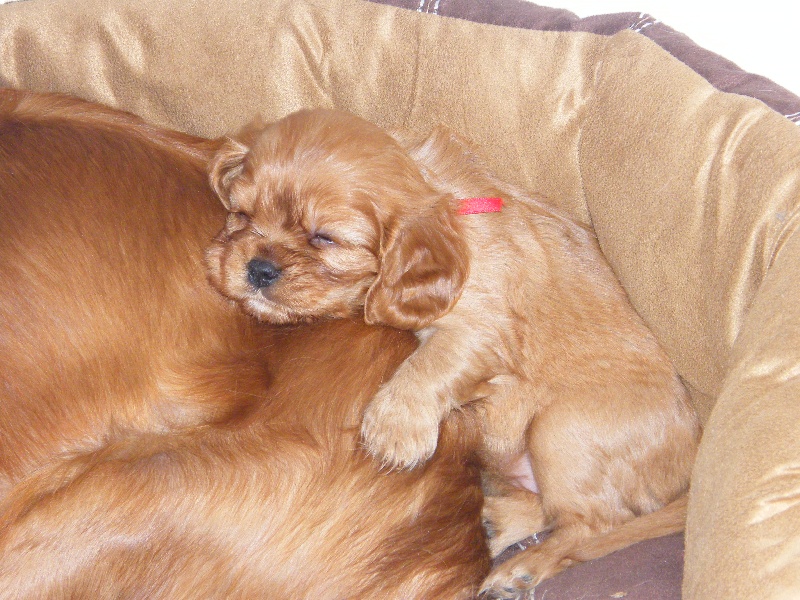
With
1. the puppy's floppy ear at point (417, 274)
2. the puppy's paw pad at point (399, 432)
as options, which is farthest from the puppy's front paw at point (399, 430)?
the puppy's floppy ear at point (417, 274)

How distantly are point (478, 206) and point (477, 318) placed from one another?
25cm

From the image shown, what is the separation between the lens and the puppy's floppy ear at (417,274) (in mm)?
1710

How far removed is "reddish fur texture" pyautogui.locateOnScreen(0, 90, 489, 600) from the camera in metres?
1.42

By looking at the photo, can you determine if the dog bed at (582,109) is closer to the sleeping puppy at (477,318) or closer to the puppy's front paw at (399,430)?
the sleeping puppy at (477,318)

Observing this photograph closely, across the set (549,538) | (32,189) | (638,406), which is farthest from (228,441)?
(638,406)

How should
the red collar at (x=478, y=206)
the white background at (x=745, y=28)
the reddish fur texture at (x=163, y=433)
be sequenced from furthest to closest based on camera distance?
1. the white background at (x=745, y=28)
2. the red collar at (x=478, y=206)
3. the reddish fur texture at (x=163, y=433)

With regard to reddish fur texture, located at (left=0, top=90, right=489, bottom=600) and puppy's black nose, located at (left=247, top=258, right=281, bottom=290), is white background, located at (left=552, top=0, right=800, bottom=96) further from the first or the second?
reddish fur texture, located at (left=0, top=90, right=489, bottom=600)

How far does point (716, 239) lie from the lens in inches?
66.9

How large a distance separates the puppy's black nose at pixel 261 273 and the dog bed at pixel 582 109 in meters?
0.66

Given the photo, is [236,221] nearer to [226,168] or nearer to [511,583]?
[226,168]

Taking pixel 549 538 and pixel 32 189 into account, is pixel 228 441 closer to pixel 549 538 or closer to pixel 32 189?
pixel 32 189

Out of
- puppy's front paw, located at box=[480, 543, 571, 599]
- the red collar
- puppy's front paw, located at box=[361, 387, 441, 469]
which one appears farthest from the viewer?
the red collar

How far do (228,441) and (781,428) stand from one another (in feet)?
2.89

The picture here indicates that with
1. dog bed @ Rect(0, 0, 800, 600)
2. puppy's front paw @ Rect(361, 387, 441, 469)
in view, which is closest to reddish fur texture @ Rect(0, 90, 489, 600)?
puppy's front paw @ Rect(361, 387, 441, 469)
